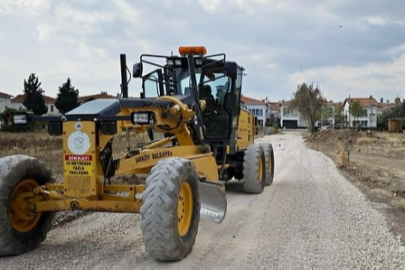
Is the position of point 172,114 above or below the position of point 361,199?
above

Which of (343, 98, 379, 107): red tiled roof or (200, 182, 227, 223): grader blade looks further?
(343, 98, 379, 107): red tiled roof

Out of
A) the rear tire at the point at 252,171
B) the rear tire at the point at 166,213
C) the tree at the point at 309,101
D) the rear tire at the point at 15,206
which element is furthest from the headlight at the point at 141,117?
the tree at the point at 309,101

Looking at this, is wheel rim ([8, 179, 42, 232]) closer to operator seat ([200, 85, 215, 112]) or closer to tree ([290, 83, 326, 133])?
operator seat ([200, 85, 215, 112])

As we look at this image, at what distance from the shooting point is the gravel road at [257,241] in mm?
5113

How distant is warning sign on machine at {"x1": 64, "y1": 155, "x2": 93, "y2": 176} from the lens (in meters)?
5.04

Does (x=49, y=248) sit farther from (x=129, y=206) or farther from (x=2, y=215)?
(x=129, y=206)

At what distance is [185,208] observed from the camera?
17.7 ft

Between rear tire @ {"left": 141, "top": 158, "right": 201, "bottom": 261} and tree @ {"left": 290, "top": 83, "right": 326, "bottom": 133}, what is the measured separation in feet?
197

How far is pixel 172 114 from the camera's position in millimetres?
6461

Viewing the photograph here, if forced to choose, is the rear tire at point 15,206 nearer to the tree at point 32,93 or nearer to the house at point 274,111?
the tree at point 32,93

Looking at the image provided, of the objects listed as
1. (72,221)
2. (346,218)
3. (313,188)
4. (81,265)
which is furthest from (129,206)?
(313,188)

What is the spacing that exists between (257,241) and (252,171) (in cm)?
394

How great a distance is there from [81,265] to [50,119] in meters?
1.68

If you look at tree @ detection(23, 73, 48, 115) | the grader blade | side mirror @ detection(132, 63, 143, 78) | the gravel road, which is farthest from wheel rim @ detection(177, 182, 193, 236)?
tree @ detection(23, 73, 48, 115)
